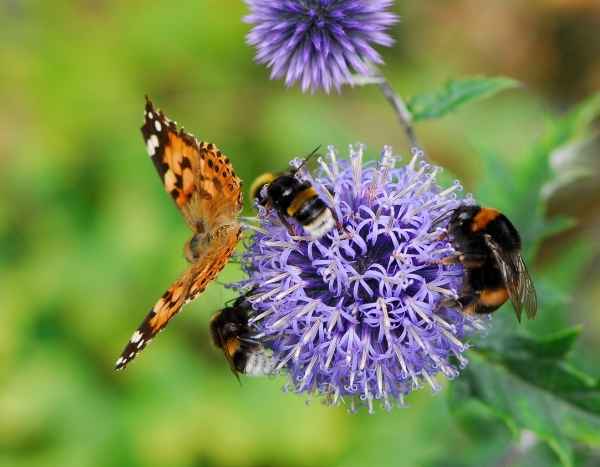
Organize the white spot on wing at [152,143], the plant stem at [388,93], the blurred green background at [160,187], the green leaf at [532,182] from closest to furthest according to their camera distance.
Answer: the plant stem at [388,93] → the white spot on wing at [152,143] → the green leaf at [532,182] → the blurred green background at [160,187]

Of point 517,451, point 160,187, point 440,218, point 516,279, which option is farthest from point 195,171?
point 160,187

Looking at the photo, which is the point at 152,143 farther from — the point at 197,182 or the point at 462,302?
the point at 462,302

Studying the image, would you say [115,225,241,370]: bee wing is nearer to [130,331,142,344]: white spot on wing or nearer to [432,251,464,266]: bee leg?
[130,331,142,344]: white spot on wing

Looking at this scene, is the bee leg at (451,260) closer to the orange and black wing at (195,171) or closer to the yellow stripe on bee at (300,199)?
the yellow stripe on bee at (300,199)

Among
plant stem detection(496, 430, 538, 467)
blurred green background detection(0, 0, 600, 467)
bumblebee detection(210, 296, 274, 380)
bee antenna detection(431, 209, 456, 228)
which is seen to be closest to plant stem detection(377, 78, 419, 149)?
bee antenna detection(431, 209, 456, 228)

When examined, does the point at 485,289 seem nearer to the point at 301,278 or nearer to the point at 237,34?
the point at 301,278

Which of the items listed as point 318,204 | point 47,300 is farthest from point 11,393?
point 318,204

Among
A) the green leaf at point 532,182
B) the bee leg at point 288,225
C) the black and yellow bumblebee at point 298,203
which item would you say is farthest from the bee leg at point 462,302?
the green leaf at point 532,182
